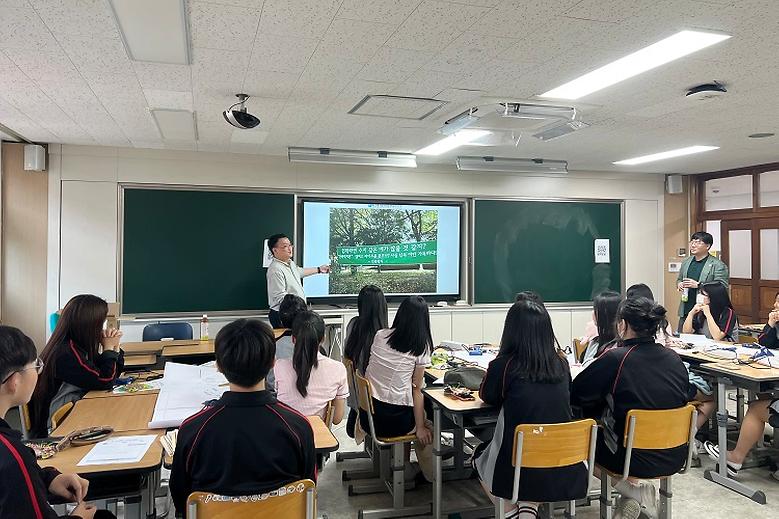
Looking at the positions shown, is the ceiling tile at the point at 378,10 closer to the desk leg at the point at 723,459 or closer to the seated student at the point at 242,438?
the seated student at the point at 242,438

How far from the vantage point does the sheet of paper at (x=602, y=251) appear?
7.71 meters

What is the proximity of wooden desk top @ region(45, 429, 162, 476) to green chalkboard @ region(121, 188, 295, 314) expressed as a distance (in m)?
4.23

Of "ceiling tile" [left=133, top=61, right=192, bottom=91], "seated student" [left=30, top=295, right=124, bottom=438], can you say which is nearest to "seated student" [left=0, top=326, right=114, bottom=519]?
"seated student" [left=30, top=295, right=124, bottom=438]

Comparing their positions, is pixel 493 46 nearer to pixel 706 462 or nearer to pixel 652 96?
pixel 652 96

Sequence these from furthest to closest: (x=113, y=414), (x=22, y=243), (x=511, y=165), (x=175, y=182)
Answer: (x=511, y=165)
(x=175, y=182)
(x=22, y=243)
(x=113, y=414)

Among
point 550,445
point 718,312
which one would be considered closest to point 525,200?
point 718,312

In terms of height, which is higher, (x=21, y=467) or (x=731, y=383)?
(x=21, y=467)

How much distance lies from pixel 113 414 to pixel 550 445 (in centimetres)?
209

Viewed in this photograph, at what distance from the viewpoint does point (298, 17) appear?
2646 mm

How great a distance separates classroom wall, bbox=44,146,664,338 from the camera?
5.84 metres

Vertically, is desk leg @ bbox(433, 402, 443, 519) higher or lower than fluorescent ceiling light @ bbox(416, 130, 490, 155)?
lower

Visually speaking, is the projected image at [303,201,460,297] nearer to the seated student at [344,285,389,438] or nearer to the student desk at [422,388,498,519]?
the seated student at [344,285,389,438]

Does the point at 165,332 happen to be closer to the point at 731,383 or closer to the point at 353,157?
the point at 353,157

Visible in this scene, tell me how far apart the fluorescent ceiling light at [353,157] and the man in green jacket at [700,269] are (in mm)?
3199
